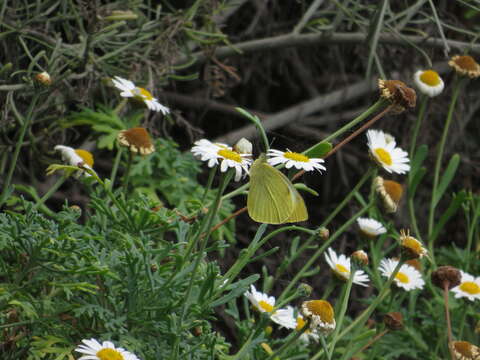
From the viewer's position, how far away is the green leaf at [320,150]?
944mm

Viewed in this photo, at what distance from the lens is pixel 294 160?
92cm

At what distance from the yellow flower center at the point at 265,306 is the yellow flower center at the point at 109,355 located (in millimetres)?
330

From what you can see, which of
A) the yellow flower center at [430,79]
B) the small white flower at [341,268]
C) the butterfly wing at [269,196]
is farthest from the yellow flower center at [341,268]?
the yellow flower center at [430,79]

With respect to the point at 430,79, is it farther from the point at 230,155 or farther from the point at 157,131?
the point at 230,155

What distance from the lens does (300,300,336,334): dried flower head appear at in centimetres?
100

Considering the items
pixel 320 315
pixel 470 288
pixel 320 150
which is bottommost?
A: pixel 470 288

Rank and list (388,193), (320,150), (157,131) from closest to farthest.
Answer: (320,150)
(388,193)
(157,131)

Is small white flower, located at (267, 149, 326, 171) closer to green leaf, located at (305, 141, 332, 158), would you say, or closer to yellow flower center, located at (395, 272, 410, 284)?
Result: green leaf, located at (305, 141, 332, 158)

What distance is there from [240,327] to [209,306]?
0.88ft

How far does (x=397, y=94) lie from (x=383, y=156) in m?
0.20

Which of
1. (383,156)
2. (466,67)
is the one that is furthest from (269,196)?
(466,67)

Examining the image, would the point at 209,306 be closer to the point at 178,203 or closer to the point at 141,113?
the point at 178,203

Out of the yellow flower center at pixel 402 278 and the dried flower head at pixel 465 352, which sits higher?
the dried flower head at pixel 465 352

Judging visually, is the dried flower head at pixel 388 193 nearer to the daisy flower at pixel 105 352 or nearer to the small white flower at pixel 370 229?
the small white flower at pixel 370 229
